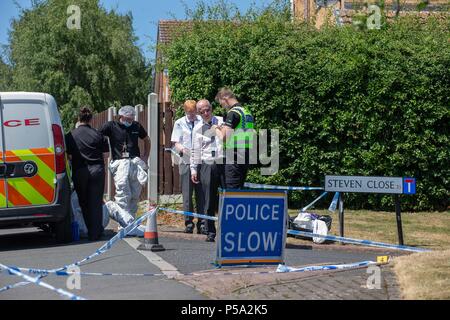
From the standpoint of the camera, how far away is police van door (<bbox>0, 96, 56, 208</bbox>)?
11547 millimetres

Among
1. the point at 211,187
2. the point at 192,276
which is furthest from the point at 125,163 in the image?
the point at 192,276

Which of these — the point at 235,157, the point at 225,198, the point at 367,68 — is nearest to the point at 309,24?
the point at 367,68

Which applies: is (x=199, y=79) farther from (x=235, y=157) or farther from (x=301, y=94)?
(x=235, y=157)

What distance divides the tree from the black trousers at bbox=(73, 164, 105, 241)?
2598cm

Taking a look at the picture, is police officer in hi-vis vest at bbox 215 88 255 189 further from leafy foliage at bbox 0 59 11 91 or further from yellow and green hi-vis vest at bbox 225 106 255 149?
leafy foliage at bbox 0 59 11 91

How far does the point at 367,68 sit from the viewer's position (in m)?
16.0

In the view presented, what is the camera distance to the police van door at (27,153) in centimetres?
1155

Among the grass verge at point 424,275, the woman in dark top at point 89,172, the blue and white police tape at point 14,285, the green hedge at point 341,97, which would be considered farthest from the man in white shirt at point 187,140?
the blue and white police tape at point 14,285

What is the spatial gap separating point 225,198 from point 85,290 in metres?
1.62

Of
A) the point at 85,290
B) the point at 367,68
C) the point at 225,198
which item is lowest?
the point at 85,290

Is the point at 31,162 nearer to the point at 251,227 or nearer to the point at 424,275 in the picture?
the point at 251,227

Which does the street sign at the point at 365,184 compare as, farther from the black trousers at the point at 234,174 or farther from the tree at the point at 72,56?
the tree at the point at 72,56

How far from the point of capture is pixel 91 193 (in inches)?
485

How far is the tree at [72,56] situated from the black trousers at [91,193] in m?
26.0
